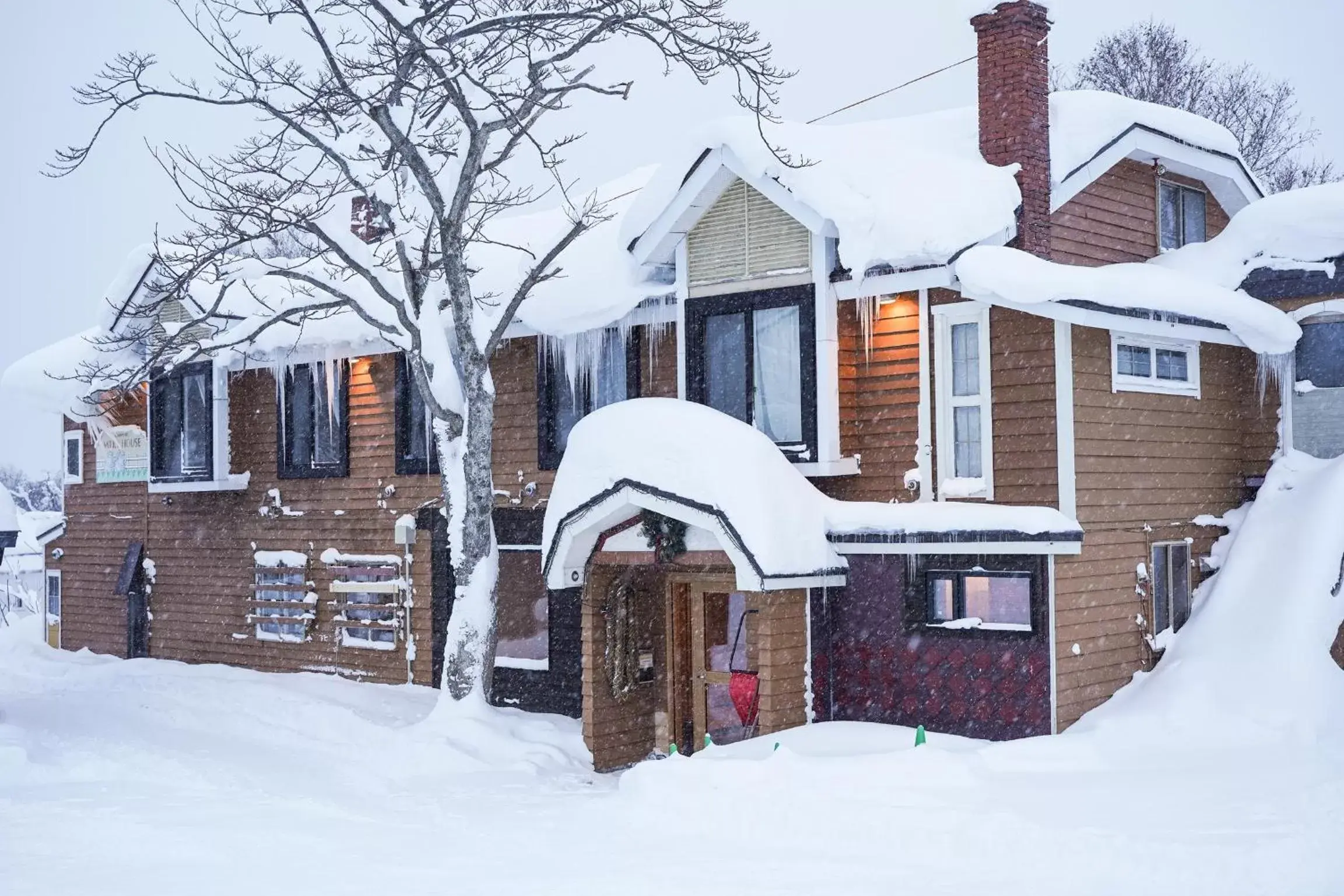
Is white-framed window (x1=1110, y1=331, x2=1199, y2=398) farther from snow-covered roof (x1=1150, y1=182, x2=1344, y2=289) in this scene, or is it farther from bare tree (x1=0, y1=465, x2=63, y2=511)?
bare tree (x1=0, y1=465, x2=63, y2=511)

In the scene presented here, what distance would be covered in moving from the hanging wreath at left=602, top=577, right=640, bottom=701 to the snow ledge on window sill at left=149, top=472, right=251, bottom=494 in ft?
26.3

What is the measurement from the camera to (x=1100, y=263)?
1391cm

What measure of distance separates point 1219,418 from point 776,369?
15.2ft

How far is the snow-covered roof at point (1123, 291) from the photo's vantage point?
11.4 m

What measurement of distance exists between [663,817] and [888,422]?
15.6 ft

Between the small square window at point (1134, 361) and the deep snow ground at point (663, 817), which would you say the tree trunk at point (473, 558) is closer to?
the deep snow ground at point (663, 817)

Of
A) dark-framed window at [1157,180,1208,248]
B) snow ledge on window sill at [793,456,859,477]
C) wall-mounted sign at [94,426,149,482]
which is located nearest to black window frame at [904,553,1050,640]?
snow ledge on window sill at [793,456,859,477]

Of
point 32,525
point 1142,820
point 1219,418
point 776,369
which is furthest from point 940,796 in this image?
point 32,525

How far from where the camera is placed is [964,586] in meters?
12.2

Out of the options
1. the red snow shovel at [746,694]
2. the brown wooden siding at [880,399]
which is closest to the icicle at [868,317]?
the brown wooden siding at [880,399]

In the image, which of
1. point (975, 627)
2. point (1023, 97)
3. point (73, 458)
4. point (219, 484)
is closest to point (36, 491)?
Result: point (73, 458)

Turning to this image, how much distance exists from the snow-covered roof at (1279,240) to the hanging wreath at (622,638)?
6457 millimetres

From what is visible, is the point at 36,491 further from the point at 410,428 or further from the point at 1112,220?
the point at 1112,220

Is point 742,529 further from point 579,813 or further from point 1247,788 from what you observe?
point 1247,788
